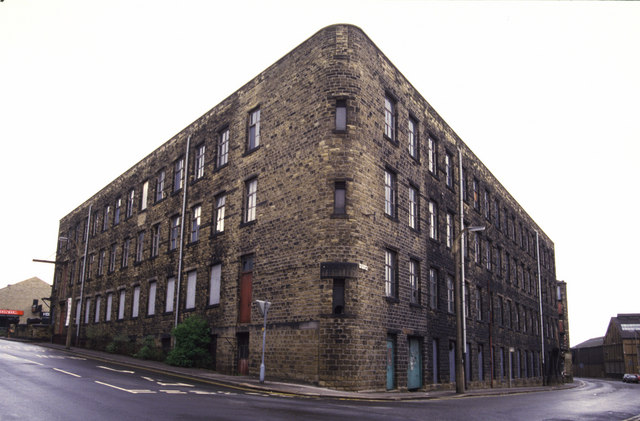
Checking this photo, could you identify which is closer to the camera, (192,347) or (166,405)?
(166,405)

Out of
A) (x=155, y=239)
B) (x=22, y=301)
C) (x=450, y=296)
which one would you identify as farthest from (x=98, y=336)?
(x=22, y=301)

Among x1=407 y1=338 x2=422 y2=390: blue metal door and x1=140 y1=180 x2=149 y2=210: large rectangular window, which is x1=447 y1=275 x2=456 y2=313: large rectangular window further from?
x1=140 y1=180 x2=149 y2=210: large rectangular window

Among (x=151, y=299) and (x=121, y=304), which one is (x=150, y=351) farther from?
(x=121, y=304)

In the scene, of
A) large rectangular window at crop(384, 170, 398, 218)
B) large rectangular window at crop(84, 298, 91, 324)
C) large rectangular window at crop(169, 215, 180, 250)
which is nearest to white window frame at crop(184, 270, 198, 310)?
large rectangular window at crop(169, 215, 180, 250)

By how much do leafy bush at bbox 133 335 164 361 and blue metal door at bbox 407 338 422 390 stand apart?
12.8 meters

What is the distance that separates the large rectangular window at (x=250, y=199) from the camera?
23688mm

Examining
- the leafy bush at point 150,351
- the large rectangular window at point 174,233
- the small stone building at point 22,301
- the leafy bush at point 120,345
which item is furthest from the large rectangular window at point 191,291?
the small stone building at point 22,301

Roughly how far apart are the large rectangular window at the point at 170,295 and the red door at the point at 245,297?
689 centimetres

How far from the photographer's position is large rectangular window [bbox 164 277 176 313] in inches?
1127

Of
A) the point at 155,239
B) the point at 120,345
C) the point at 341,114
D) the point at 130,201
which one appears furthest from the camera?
the point at 130,201

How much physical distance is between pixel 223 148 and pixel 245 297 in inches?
323

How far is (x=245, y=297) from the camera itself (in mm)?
22906

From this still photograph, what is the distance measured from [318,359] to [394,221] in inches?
269

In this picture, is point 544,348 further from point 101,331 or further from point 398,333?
point 101,331
